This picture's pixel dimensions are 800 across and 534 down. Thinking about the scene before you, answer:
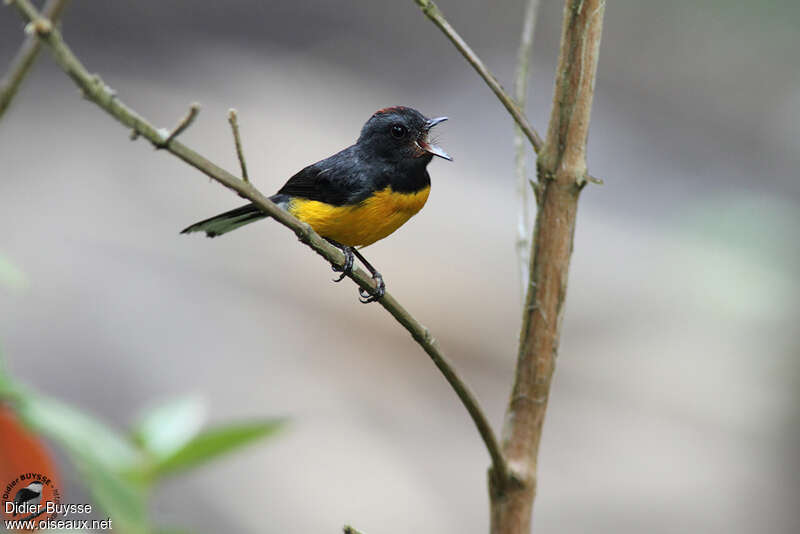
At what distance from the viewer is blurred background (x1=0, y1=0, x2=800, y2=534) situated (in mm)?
4824

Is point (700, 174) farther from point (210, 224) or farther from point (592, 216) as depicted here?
point (210, 224)

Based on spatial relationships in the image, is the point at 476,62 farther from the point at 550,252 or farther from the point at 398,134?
the point at 398,134

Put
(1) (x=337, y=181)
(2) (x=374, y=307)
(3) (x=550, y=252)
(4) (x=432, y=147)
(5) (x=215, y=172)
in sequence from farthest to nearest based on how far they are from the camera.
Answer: (2) (x=374, y=307) → (1) (x=337, y=181) → (4) (x=432, y=147) → (3) (x=550, y=252) → (5) (x=215, y=172)

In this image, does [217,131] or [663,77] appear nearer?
[217,131]

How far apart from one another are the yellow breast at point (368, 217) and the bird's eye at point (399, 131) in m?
0.13

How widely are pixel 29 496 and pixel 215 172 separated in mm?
423

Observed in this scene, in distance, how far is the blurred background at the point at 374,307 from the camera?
190 inches

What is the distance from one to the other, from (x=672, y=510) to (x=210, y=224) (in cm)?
415

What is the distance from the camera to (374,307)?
5594 mm

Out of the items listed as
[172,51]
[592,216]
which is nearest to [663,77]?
[592,216]

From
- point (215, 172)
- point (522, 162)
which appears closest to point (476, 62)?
point (522, 162)

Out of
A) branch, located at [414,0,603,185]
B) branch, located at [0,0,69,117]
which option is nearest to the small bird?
branch, located at [414,0,603,185]

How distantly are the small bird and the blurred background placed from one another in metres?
1.39

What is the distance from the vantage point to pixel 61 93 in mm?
6586
